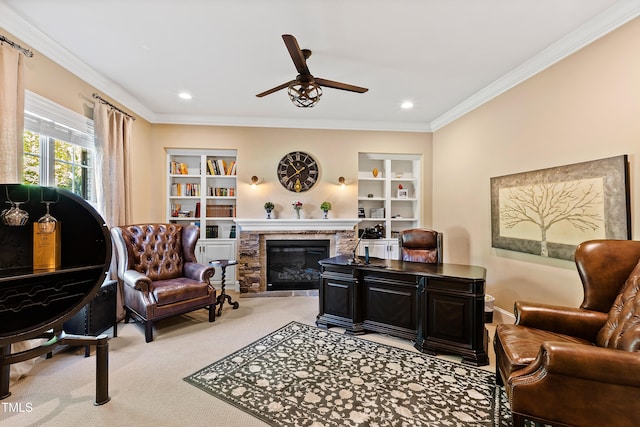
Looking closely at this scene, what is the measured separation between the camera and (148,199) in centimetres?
466

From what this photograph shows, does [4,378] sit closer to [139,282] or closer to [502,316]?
[139,282]

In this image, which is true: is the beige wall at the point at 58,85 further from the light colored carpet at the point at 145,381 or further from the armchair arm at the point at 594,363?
the armchair arm at the point at 594,363

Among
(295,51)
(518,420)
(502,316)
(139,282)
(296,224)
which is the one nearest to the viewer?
(518,420)

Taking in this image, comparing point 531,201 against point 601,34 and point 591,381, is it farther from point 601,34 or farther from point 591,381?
point 591,381

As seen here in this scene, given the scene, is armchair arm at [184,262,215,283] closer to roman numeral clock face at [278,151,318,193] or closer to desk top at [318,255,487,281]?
desk top at [318,255,487,281]

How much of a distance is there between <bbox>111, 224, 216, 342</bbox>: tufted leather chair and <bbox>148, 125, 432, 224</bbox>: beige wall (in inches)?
48.7

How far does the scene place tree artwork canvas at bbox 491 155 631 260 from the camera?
7.55ft

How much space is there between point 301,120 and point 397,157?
188cm

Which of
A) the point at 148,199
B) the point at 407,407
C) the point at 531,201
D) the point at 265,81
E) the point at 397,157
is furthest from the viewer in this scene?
the point at 397,157

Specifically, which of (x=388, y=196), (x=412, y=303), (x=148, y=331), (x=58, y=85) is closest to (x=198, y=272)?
(x=148, y=331)

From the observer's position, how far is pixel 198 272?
3570mm

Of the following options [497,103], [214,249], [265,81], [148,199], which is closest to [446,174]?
[497,103]

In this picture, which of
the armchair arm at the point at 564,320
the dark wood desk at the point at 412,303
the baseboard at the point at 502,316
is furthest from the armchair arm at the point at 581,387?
the baseboard at the point at 502,316

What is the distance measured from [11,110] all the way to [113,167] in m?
1.33
